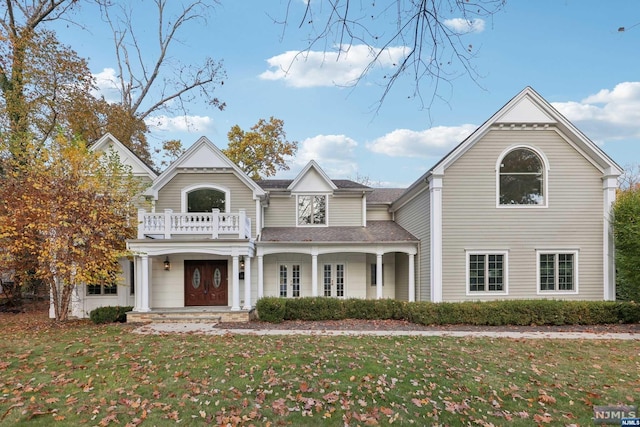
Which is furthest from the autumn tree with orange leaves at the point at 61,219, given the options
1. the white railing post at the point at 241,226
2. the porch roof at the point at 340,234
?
the porch roof at the point at 340,234

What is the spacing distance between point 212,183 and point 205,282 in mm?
4303

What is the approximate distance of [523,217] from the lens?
45.5 feet

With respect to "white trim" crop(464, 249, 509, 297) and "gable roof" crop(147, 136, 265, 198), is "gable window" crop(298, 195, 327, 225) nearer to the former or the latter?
"gable roof" crop(147, 136, 265, 198)

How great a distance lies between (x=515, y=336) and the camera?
10.5 m

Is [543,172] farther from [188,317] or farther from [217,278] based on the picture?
[188,317]

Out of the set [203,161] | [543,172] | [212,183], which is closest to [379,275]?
[543,172]

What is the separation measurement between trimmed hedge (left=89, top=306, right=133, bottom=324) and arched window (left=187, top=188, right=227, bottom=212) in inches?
188

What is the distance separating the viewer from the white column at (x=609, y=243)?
13.7 m

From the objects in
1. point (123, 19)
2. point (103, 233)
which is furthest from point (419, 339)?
point (123, 19)

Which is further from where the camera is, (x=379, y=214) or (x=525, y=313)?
(x=379, y=214)

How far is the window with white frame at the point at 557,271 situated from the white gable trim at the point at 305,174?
29.3 feet

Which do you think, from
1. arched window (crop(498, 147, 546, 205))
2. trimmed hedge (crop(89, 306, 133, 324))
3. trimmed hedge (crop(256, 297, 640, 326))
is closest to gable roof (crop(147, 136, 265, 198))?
trimmed hedge (crop(89, 306, 133, 324))

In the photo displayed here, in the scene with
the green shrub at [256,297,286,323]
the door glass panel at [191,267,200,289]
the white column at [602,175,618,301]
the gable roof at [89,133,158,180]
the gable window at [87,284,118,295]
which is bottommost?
the green shrub at [256,297,286,323]

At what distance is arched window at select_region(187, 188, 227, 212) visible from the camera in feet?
52.5
